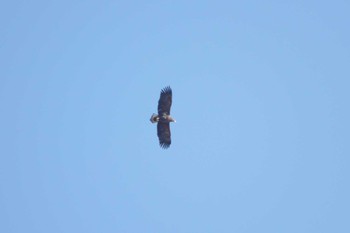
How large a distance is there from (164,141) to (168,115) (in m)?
2.52

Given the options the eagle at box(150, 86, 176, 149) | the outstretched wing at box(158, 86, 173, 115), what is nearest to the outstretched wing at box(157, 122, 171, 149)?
the eagle at box(150, 86, 176, 149)

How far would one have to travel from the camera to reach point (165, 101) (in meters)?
47.8

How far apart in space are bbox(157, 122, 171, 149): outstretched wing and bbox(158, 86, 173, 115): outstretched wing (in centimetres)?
115

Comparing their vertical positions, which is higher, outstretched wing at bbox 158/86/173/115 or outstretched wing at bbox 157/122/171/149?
outstretched wing at bbox 158/86/173/115

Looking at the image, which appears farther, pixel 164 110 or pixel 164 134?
pixel 164 134

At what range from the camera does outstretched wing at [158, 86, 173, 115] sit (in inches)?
1879

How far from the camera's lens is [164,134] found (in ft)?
162

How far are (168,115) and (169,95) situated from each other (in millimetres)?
1550

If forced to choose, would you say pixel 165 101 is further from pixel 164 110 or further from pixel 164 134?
pixel 164 134

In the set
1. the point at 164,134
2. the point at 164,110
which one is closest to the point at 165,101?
the point at 164,110

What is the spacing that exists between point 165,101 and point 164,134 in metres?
3.01

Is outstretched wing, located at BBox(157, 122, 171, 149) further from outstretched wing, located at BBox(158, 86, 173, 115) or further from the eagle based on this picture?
outstretched wing, located at BBox(158, 86, 173, 115)

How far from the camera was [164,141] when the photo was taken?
4953 cm

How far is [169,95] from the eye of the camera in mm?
47781
